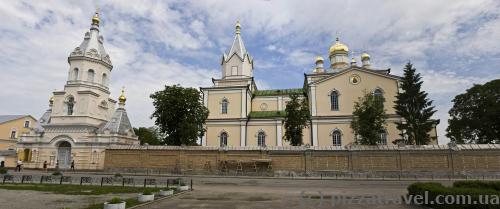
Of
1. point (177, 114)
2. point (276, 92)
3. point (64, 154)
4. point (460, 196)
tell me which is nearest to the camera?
point (460, 196)

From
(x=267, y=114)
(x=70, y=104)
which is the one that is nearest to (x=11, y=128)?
(x=70, y=104)

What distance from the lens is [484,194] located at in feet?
28.6

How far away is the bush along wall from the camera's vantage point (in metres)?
8.61

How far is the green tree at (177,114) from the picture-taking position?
32406 millimetres

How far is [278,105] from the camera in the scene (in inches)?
1772

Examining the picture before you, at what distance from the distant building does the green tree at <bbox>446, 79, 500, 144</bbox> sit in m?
71.6

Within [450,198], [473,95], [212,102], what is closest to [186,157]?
[212,102]

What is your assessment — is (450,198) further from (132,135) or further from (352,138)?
(132,135)

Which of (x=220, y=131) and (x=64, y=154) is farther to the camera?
(x=220, y=131)

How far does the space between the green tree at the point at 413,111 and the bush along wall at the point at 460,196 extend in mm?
24349

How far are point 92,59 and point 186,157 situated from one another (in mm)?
21043

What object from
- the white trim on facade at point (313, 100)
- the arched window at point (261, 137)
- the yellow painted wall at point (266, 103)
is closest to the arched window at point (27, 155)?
the arched window at point (261, 137)

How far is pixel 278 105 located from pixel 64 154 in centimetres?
2785

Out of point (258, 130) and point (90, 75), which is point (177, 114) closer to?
point (258, 130)
